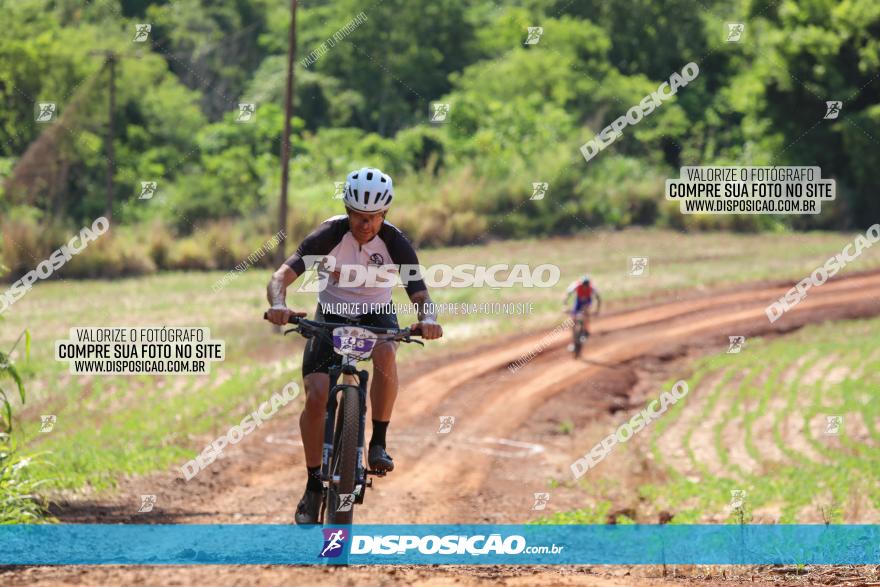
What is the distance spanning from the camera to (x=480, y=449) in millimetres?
18641

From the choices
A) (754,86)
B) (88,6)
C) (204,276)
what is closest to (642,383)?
(204,276)

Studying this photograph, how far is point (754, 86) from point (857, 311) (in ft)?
76.0

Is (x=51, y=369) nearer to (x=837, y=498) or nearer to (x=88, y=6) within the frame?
(x=837, y=498)
